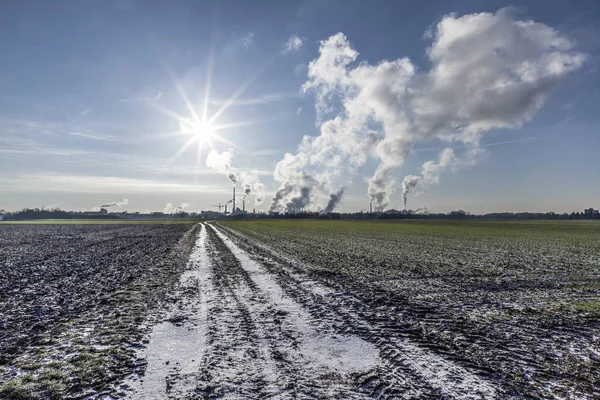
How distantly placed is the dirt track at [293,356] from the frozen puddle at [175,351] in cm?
2

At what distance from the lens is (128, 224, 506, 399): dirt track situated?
448 centimetres

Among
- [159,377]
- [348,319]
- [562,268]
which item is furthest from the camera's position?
[562,268]

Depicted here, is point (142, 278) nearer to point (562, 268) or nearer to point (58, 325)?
point (58, 325)

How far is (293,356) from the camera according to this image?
18.3ft

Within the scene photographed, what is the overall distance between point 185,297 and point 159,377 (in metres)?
5.38

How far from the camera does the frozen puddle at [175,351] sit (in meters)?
4.57

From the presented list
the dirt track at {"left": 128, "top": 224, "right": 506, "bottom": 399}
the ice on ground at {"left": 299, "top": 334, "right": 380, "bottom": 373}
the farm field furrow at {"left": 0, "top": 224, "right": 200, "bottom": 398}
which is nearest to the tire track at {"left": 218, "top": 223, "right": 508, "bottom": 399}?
the dirt track at {"left": 128, "top": 224, "right": 506, "bottom": 399}

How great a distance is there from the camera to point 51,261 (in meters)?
19.0

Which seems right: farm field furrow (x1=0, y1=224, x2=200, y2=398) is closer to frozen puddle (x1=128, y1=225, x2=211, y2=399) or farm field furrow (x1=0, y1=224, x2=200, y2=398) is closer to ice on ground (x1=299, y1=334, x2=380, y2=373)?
frozen puddle (x1=128, y1=225, x2=211, y2=399)

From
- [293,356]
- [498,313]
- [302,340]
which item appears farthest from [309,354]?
[498,313]

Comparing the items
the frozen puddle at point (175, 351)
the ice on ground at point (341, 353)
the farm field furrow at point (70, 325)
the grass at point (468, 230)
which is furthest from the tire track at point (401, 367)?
the grass at point (468, 230)

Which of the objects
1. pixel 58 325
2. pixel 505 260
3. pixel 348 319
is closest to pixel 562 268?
pixel 505 260

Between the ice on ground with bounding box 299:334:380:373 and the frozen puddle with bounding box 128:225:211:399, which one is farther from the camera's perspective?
the ice on ground with bounding box 299:334:380:373

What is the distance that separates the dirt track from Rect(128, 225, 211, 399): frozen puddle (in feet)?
0.05
